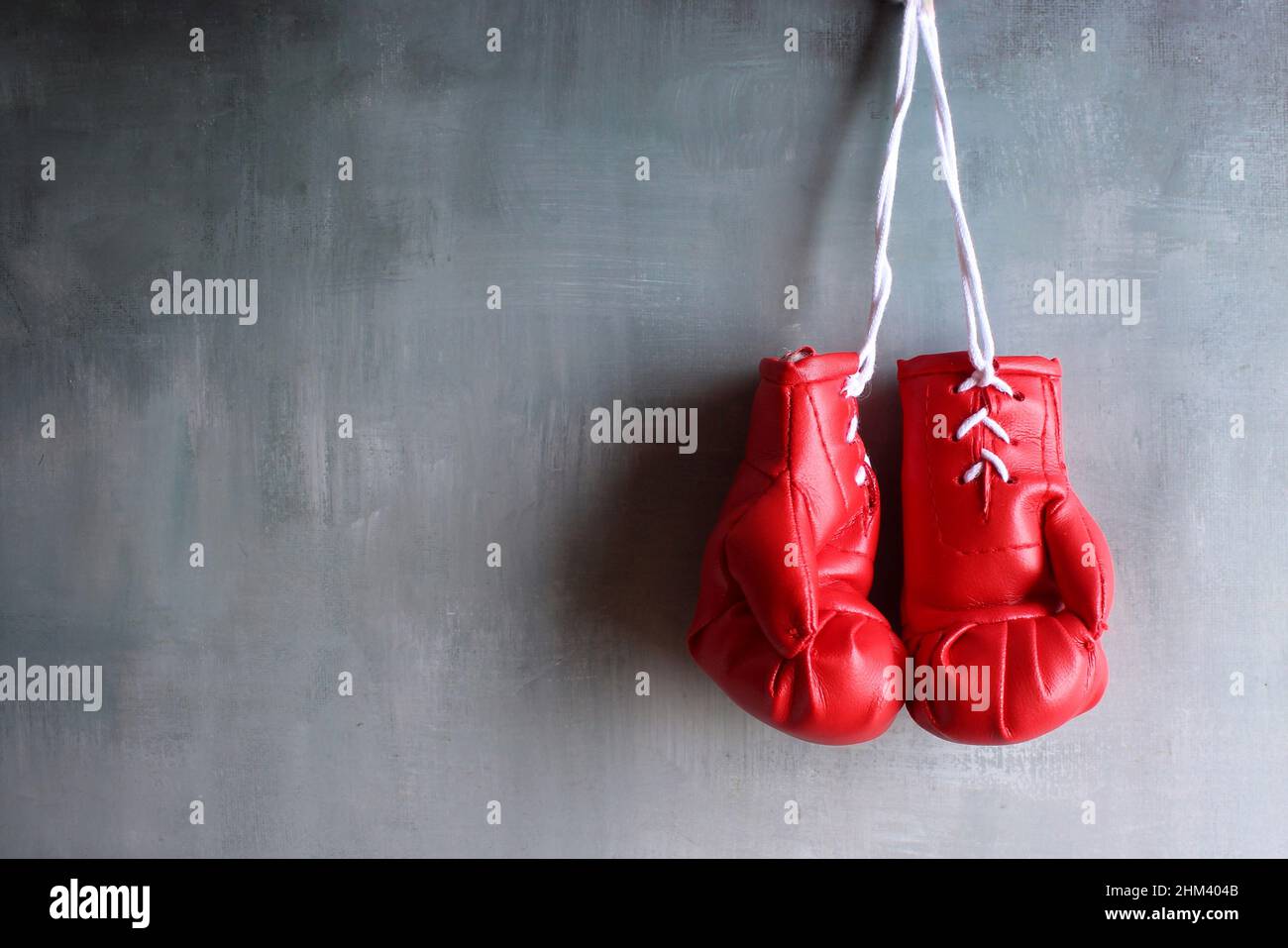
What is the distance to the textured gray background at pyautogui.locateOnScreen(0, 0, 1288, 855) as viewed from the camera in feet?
3.38

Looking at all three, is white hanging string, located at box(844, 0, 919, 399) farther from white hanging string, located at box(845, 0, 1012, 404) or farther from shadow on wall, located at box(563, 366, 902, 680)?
shadow on wall, located at box(563, 366, 902, 680)

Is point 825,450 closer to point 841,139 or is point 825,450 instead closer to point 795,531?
point 795,531

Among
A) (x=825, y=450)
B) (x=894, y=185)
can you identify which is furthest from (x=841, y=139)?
(x=825, y=450)

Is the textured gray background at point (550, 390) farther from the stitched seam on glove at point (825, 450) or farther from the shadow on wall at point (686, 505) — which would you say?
the stitched seam on glove at point (825, 450)

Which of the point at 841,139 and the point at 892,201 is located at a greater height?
the point at 841,139

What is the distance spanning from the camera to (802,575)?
86 cm

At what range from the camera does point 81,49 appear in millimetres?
1064

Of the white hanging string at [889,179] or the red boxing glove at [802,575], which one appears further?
the white hanging string at [889,179]

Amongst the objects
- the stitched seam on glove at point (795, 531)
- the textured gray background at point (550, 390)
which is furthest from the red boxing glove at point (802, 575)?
the textured gray background at point (550, 390)

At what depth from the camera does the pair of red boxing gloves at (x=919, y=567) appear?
86 cm

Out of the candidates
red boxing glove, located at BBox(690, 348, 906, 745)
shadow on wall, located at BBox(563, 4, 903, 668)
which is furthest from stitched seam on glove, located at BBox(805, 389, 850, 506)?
shadow on wall, located at BBox(563, 4, 903, 668)

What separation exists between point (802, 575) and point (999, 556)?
231 millimetres

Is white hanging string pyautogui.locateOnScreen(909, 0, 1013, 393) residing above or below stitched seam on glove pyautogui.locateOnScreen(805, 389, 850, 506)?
above

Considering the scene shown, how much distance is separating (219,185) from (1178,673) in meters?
1.42
